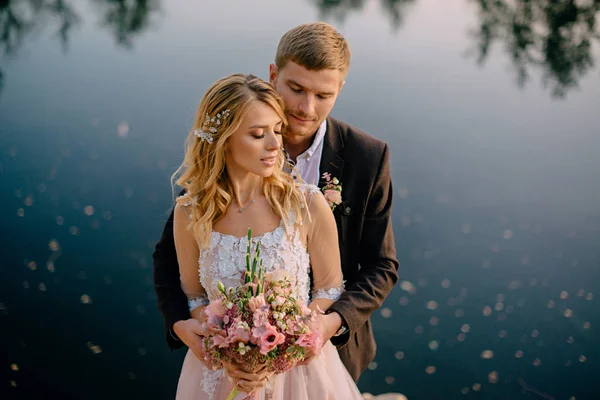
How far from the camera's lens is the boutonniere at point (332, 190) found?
244 centimetres

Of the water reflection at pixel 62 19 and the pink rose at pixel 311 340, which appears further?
the water reflection at pixel 62 19

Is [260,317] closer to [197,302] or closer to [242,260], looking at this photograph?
[242,260]

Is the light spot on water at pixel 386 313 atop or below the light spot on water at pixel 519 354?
atop

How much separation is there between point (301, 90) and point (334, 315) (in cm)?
77

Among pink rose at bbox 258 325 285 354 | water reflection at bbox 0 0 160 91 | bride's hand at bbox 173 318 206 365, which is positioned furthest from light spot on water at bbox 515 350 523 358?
water reflection at bbox 0 0 160 91

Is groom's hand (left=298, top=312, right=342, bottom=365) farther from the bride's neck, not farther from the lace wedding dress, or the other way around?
the bride's neck

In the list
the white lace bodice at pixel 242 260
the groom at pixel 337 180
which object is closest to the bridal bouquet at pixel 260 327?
the white lace bodice at pixel 242 260

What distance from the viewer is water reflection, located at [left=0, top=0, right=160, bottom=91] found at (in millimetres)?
5539

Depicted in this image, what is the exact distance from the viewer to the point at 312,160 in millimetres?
2547

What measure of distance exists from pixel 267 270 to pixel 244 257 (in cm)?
8

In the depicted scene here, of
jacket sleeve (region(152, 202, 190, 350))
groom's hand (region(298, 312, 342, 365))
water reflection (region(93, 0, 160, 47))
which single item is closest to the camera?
groom's hand (region(298, 312, 342, 365))

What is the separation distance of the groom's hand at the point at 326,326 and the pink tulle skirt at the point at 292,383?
0.33ft

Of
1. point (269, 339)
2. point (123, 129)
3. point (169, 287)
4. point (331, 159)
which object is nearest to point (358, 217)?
point (331, 159)

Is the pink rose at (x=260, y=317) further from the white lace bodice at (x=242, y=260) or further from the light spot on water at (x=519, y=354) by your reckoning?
the light spot on water at (x=519, y=354)
